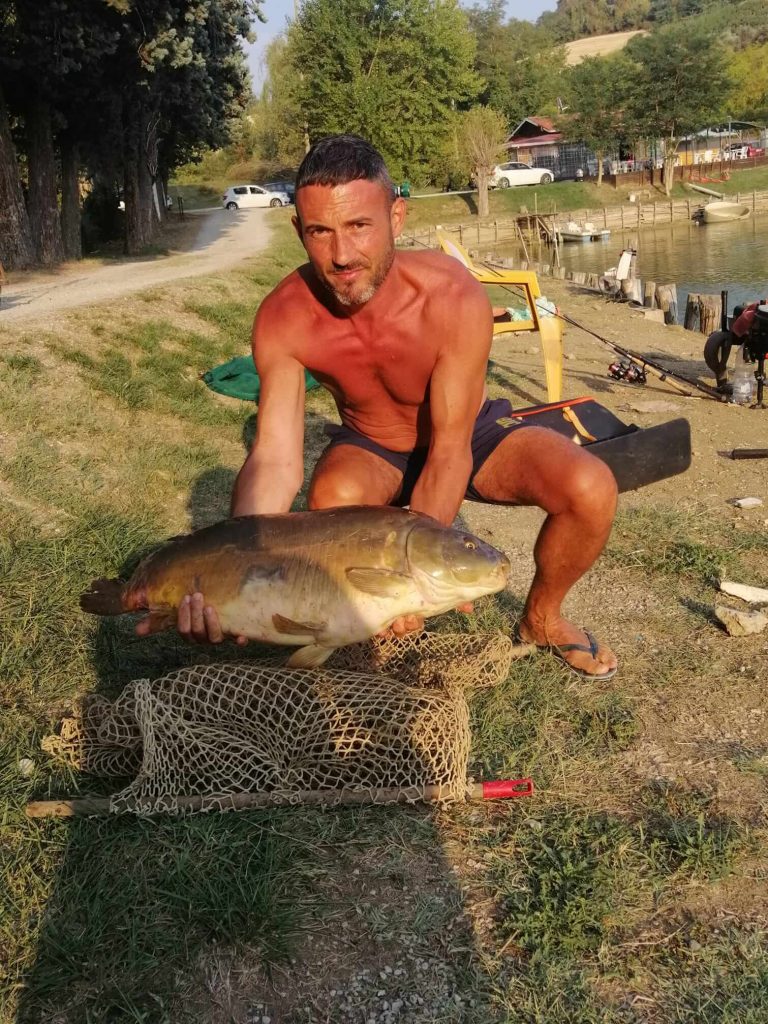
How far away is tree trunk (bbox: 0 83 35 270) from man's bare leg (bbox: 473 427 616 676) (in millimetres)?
19719

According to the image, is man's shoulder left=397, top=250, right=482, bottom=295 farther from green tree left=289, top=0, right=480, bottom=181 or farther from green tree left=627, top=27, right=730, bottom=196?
green tree left=627, top=27, right=730, bottom=196

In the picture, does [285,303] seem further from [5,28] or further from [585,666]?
[5,28]

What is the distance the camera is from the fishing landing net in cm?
310

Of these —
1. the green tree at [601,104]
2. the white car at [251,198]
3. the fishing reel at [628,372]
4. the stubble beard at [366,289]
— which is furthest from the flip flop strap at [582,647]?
Result: the green tree at [601,104]

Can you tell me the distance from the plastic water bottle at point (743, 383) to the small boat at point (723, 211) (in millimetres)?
47683

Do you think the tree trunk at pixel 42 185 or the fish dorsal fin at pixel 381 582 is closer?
the fish dorsal fin at pixel 381 582

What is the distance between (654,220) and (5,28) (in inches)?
1801

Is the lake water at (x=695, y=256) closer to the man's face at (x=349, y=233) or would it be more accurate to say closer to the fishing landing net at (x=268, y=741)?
the man's face at (x=349, y=233)

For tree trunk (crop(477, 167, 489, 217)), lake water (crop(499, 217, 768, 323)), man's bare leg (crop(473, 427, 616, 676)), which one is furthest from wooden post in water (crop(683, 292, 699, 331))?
tree trunk (crop(477, 167, 489, 217))

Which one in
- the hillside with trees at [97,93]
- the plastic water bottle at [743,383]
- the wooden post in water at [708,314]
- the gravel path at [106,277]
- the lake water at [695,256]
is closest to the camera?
the plastic water bottle at [743,383]

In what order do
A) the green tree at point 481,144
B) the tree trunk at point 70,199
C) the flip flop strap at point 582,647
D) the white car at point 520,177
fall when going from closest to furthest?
the flip flop strap at point 582,647
the tree trunk at point 70,199
the green tree at point 481,144
the white car at point 520,177

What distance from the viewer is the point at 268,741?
332 cm

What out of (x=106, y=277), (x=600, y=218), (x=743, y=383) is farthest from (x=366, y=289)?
(x=600, y=218)

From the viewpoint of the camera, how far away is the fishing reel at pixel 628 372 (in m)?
11.7
